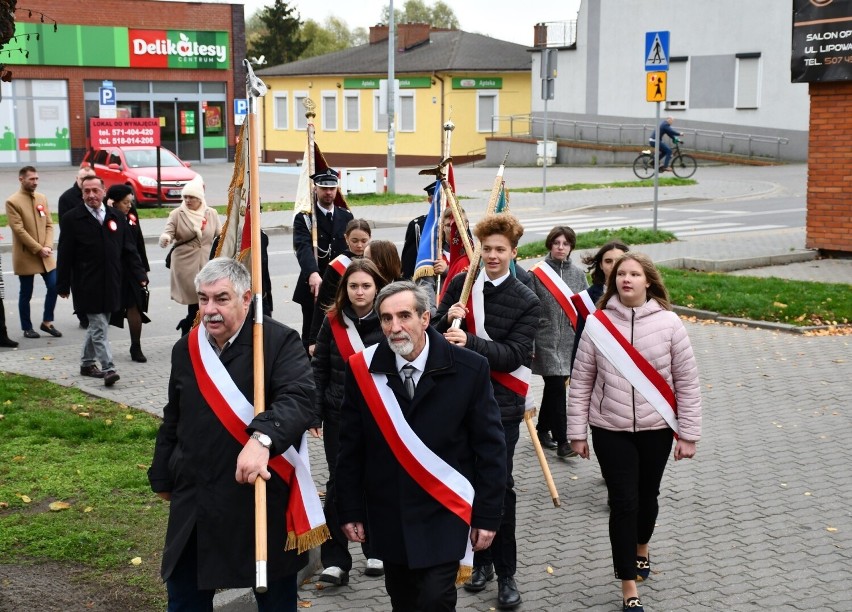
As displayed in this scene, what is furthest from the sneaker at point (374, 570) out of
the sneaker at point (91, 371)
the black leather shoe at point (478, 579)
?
the sneaker at point (91, 371)

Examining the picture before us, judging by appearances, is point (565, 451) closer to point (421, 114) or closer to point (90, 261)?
point (90, 261)

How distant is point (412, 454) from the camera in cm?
461

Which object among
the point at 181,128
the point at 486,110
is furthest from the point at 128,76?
the point at 486,110

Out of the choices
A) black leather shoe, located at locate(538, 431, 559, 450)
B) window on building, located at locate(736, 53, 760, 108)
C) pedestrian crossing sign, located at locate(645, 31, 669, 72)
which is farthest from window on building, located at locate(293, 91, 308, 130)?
black leather shoe, located at locate(538, 431, 559, 450)

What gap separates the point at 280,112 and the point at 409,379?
2331 inches

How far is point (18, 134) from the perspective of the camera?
47.1 meters

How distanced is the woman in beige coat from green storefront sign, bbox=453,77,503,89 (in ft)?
146

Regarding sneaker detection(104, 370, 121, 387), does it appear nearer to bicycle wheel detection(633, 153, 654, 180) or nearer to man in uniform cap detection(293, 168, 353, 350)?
man in uniform cap detection(293, 168, 353, 350)

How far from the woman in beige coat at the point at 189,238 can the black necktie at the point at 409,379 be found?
6762mm

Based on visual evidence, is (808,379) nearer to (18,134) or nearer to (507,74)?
(18,134)

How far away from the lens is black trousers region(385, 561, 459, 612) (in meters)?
4.63

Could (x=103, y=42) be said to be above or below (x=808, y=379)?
above

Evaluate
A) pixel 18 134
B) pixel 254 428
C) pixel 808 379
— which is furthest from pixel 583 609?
pixel 18 134

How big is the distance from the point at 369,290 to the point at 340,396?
2.22 ft
